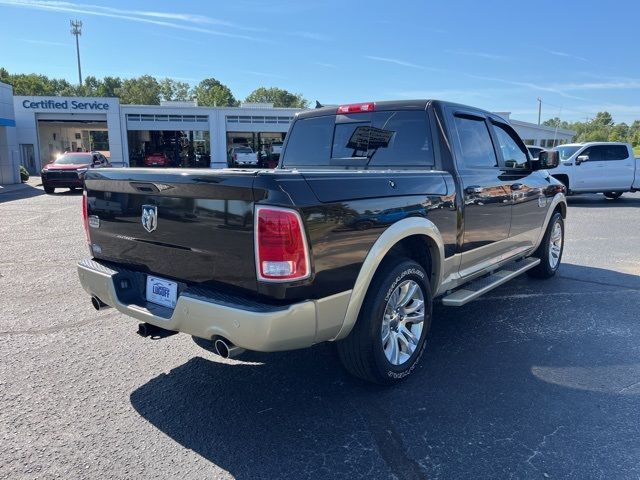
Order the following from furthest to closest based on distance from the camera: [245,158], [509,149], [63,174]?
[245,158] < [63,174] < [509,149]

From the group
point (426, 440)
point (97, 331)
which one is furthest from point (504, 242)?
point (97, 331)

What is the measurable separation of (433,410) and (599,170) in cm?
1610

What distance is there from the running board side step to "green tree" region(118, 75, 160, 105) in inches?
4430

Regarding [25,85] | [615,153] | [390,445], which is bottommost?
[390,445]

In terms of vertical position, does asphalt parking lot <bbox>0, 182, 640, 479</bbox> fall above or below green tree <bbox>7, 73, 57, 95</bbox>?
below

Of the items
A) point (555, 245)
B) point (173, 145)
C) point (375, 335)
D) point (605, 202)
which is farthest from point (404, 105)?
point (173, 145)

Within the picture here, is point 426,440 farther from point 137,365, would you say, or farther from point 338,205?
point 137,365

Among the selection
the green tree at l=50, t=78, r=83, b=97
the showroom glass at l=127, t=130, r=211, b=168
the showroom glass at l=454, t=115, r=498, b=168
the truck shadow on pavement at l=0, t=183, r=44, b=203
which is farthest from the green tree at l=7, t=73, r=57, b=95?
the showroom glass at l=454, t=115, r=498, b=168

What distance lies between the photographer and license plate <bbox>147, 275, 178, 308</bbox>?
10.1 feet

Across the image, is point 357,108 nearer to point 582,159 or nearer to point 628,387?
point 628,387

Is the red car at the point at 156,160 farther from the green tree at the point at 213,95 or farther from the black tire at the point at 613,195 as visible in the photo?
the green tree at the point at 213,95

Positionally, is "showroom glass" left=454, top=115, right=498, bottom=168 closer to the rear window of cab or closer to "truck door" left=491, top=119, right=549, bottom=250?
"truck door" left=491, top=119, right=549, bottom=250

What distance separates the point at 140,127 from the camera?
40.0m

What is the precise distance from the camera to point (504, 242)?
4883 mm
